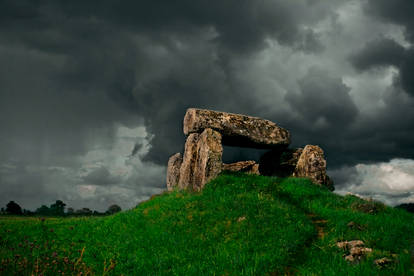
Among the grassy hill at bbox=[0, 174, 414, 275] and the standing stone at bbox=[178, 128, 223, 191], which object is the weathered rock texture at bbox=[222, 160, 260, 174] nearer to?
the standing stone at bbox=[178, 128, 223, 191]

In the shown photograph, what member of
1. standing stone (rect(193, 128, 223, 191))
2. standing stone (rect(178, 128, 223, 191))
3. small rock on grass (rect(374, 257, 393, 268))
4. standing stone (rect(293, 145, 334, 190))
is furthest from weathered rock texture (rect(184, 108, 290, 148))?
small rock on grass (rect(374, 257, 393, 268))

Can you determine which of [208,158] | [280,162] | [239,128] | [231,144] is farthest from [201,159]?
[280,162]

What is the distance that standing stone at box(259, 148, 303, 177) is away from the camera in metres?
23.4

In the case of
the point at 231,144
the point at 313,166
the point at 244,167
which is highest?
the point at 231,144

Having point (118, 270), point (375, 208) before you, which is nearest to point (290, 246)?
point (118, 270)

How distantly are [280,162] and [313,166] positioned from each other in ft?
9.30

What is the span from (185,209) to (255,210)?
3304 millimetres

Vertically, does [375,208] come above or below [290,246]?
above

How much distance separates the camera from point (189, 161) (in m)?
20.0

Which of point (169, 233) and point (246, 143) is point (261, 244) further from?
point (246, 143)

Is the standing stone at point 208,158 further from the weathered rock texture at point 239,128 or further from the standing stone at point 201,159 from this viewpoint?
the weathered rock texture at point 239,128

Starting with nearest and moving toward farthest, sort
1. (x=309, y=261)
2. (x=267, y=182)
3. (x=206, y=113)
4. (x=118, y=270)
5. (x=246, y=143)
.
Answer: (x=309, y=261), (x=118, y=270), (x=267, y=182), (x=206, y=113), (x=246, y=143)

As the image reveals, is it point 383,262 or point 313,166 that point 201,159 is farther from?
point 383,262

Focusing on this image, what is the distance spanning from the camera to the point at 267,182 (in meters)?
18.8
